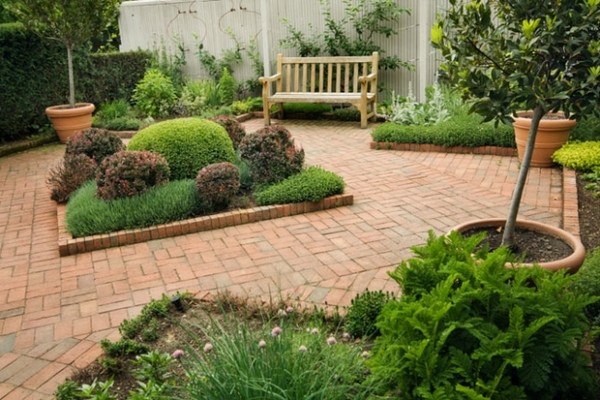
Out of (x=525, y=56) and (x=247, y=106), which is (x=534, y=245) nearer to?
(x=525, y=56)

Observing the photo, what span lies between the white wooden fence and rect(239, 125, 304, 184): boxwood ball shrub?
13.2 feet

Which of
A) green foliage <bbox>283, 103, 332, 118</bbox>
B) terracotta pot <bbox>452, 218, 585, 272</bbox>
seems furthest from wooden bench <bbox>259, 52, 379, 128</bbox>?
terracotta pot <bbox>452, 218, 585, 272</bbox>

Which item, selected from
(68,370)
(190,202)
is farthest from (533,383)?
(190,202)

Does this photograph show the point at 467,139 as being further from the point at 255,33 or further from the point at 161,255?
the point at 255,33

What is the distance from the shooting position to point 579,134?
634 cm

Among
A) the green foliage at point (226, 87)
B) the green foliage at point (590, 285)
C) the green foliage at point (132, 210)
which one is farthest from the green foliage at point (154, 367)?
the green foliage at point (226, 87)

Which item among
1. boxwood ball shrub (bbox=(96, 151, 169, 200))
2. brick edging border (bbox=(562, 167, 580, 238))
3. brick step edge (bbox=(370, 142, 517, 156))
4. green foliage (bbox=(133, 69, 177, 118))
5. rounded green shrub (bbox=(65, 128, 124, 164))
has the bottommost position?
brick edging border (bbox=(562, 167, 580, 238))

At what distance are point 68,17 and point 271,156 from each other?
5.01m

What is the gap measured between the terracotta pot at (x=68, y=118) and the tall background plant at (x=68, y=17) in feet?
0.91

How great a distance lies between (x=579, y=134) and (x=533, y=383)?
5.02 meters

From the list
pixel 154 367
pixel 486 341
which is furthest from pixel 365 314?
pixel 154 367

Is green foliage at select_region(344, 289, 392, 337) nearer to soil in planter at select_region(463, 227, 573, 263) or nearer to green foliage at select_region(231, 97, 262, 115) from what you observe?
soil in planter at select_region(463, 227, 573, 263)

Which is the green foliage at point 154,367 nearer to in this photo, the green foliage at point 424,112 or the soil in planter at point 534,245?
the soil in planter at point 534,245

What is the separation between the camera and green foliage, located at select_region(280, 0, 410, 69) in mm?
9641
